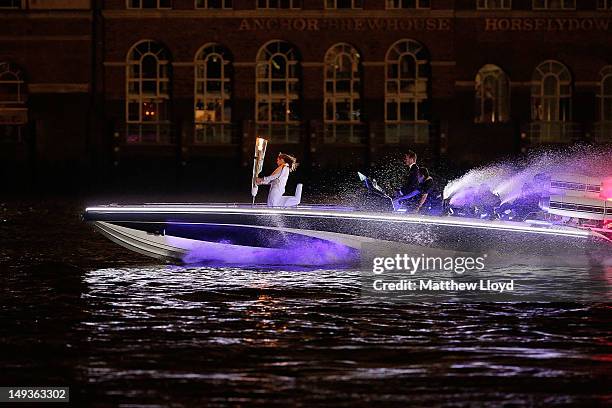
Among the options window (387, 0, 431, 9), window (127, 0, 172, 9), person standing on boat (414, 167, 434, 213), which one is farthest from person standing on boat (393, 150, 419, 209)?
window (127, 0, 172, 9)

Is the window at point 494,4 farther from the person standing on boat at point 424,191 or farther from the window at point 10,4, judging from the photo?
the person standing on boat at point 424,191

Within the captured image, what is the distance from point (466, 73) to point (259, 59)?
720 centimetres

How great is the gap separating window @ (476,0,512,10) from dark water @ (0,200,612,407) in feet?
98.3

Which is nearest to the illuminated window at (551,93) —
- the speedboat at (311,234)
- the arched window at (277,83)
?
the arched window at (277,83)

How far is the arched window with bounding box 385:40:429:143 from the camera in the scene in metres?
46.2

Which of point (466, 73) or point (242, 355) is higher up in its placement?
point (466, 73)

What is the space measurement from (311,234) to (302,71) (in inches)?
1120

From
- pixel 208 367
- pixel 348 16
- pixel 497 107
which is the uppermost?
pixel 348 16

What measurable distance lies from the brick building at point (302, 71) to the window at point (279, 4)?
5 cm

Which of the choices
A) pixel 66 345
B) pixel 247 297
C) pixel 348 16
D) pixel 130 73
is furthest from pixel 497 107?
pixel 66 345

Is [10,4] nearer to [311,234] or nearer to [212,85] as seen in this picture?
[212,85]

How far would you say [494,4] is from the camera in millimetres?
46406

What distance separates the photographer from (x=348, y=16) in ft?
152

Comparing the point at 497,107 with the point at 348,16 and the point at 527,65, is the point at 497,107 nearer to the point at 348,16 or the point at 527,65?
the point at 527,65
